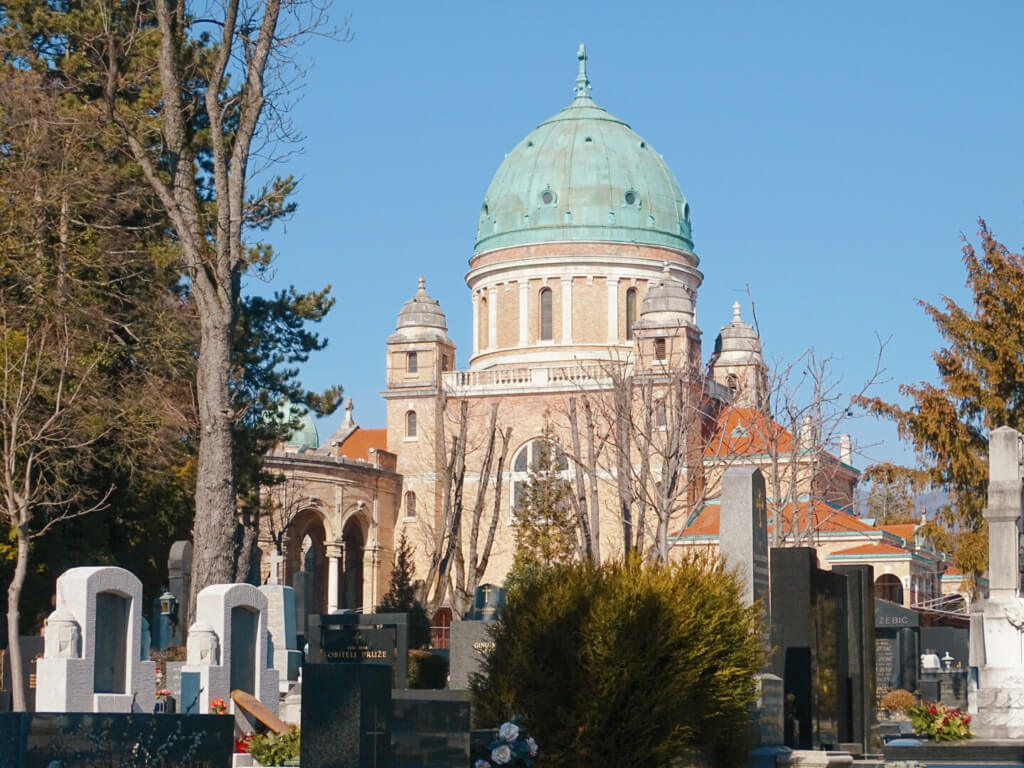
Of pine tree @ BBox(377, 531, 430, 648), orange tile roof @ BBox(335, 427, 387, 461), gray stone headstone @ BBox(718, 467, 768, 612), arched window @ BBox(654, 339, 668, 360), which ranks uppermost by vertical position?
arched window @ BBox(654, 339, 668, 360)

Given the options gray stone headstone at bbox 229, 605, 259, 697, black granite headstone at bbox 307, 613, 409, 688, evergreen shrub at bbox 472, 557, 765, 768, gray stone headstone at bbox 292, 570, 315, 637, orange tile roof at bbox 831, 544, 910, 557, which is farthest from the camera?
orange tile roof at bbox 831, 544, 910, 557

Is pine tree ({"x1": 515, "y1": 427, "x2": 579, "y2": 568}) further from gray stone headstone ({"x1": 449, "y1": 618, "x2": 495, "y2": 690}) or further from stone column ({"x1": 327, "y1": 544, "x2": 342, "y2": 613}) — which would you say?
gray stone headstone ({"x1": 449, "y1": 618, "x2": 495, "y2": 690})

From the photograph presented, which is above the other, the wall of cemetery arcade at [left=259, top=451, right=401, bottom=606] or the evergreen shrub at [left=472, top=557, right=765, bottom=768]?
the wall of cemetery arcade at [left=259, top=451, right=401, bottom=606]

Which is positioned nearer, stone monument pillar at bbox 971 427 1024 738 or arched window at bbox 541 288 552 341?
stone monument pillar at bbox 971 427 1024 738

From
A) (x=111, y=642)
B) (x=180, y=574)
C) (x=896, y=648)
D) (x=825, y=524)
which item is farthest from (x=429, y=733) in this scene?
(x=825, y=524)

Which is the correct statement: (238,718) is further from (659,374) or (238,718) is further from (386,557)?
(386,557)

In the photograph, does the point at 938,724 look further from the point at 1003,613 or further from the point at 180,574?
the point at 180,574

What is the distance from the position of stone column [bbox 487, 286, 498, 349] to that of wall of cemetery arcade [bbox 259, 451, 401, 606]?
626 centimetres

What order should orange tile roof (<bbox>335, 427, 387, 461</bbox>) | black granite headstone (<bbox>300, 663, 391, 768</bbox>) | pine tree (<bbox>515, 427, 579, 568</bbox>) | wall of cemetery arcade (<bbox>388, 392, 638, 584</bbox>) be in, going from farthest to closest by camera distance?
orange tile roof (<bbox>335, 427, 387, 461</bbox>) < wall of cemetery arcade (<bbox>388, 392, 638, 584</bbox>) < pine tree (<bbox>515, 427, 579, 568</bbox>) < black granite headstone (<bbox>300, 663, 391, 768</bbox>)

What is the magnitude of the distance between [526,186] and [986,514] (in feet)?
157

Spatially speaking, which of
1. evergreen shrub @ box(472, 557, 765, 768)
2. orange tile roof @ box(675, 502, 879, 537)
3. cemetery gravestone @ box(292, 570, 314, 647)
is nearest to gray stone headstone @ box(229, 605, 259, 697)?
evergreen shrub @ box(472, 557, 765, 768)

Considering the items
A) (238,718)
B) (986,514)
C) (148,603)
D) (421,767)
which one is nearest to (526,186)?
(148,603)

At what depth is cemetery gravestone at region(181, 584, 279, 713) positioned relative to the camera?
17.1 m

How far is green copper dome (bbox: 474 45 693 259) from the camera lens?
6644cm
